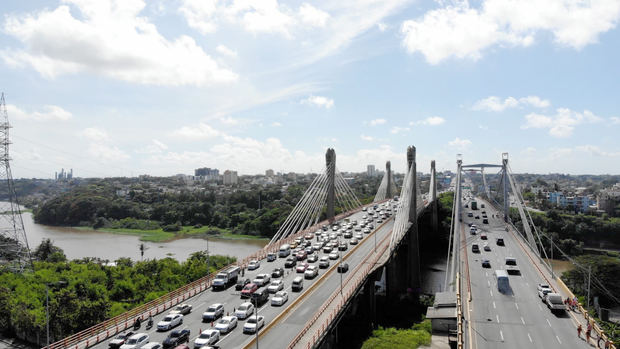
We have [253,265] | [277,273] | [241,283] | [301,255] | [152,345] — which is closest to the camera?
[152,345]

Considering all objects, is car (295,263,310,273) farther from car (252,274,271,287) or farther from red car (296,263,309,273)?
car (252,274,271,287)

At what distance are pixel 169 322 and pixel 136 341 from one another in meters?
2.42

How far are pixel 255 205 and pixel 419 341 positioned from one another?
94111 millimetres

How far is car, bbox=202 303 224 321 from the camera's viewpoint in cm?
2141

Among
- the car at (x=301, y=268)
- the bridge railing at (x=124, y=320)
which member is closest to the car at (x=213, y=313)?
the bridge railing at (x=124, y=320)

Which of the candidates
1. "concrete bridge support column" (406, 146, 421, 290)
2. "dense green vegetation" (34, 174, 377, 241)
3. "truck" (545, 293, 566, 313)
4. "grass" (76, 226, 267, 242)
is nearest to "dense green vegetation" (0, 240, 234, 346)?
"concrete bridge support column" (406, 146, 421, 290)

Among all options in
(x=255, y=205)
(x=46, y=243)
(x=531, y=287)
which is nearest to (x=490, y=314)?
(x=531, y=287)

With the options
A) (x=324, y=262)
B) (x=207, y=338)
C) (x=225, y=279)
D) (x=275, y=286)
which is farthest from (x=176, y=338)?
(x=324, y=262)

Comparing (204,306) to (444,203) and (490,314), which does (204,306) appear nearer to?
(490,314)

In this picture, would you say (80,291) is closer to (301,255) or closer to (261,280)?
(261,280)

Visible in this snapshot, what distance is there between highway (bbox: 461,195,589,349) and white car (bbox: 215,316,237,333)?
11.2m

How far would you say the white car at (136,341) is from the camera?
17.7 metres

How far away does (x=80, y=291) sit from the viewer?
1235 inches

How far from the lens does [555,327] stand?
63.9ft
